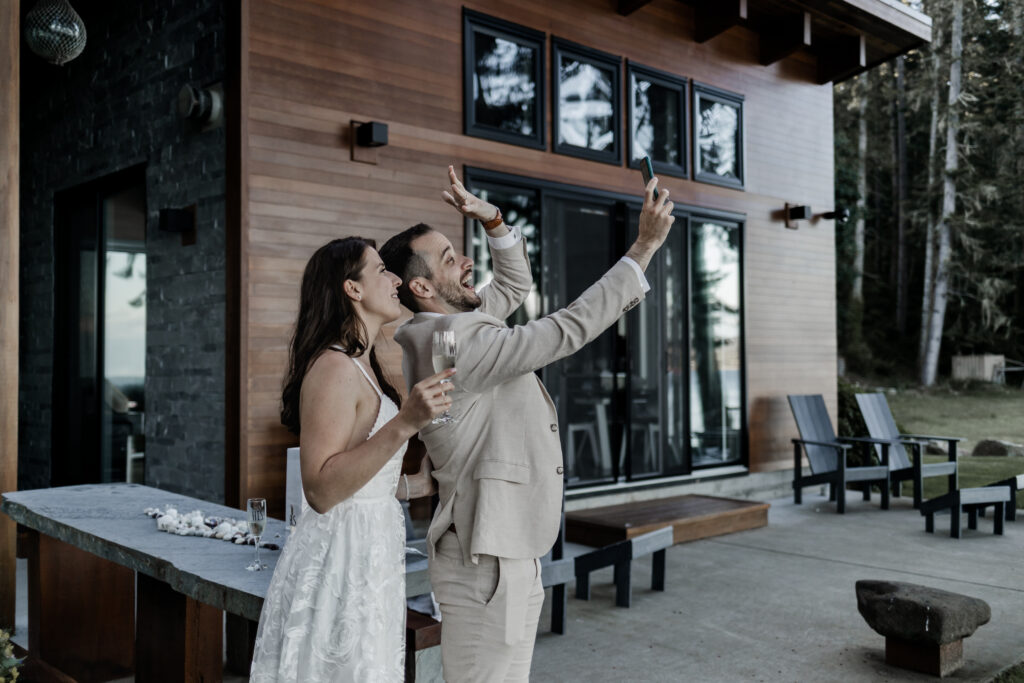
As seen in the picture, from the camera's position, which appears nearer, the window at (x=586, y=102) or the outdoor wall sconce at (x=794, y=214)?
the window at (x=586, y=102)

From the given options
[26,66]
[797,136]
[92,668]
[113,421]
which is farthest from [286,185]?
[797,136]

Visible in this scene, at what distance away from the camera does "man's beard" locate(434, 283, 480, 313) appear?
1.86m

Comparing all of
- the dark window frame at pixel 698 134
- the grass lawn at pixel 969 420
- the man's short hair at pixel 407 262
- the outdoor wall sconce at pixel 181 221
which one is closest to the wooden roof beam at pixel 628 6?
the dark window frame at pixel 698 134

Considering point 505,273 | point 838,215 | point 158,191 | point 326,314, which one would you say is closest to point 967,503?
point 838,215

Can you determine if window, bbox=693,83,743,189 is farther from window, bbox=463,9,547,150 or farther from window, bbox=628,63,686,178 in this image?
window, bbox=463,9,547,150

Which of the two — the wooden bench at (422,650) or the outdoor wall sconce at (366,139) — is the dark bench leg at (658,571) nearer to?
the wooden bench at (422,650)

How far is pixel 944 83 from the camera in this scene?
8.20 m

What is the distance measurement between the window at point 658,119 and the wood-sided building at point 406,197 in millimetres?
25

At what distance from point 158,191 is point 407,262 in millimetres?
3921

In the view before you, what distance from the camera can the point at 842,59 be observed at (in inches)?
324

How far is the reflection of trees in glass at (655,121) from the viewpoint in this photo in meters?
6.88

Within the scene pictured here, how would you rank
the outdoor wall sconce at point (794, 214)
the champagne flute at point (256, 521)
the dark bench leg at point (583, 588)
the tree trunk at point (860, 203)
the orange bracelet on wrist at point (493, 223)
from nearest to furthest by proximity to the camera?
the orange bracelet on wrist at point (493, 223) < the champagne flute at point (256, 521) < the dark bench leg at point (583, 588) < the outdoor wall sconce at point (794, 214) < the tree trunk at point (860, 203)

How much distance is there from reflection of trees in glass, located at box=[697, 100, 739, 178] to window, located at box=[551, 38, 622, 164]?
1.05 metres

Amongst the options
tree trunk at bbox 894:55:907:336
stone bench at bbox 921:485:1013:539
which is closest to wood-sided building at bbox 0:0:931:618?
stone bench at bbox 921:485:1013:539
